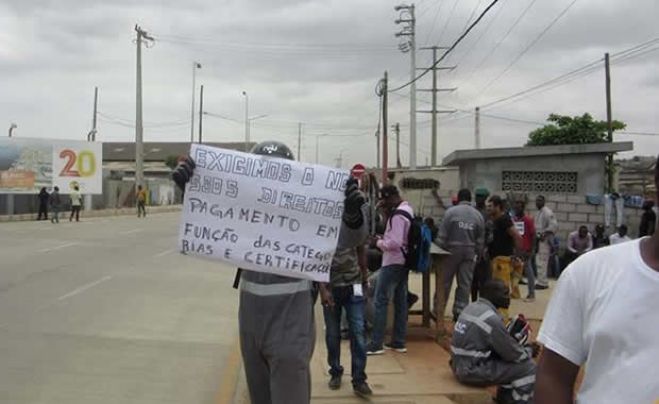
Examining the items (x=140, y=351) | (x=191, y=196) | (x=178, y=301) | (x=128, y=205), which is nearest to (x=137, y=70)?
(x=128, y=205)

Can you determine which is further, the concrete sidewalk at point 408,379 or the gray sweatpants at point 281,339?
the concrete sidewalk at point 408,379

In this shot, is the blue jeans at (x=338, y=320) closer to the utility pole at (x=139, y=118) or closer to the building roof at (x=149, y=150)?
the utility pole at (x=139, y=118)

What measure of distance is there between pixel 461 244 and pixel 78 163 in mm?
38639

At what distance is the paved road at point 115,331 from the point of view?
22.0 ft

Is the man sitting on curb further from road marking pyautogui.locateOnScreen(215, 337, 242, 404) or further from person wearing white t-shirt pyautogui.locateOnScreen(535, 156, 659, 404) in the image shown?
person wearing white t-shirt pyautogui.locateOnScreen(535, 156, 659, 404)

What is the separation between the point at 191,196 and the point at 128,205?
5112 cm

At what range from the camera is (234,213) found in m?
4.15

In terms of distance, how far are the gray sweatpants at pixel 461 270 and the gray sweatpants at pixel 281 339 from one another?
5.64m

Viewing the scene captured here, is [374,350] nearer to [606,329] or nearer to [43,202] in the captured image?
[606,329]

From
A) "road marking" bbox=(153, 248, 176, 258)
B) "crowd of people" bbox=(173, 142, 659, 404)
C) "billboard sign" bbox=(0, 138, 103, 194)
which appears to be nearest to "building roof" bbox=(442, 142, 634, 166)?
"crowd of people" bbox=(173, 142, 659, 404)

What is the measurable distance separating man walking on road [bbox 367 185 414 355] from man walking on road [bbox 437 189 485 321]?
1479 mm

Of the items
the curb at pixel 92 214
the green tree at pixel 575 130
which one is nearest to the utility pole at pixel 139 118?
the curb at pixel 92 214

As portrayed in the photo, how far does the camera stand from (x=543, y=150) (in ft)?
58.0

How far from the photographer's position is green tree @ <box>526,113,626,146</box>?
35812 millimetres
